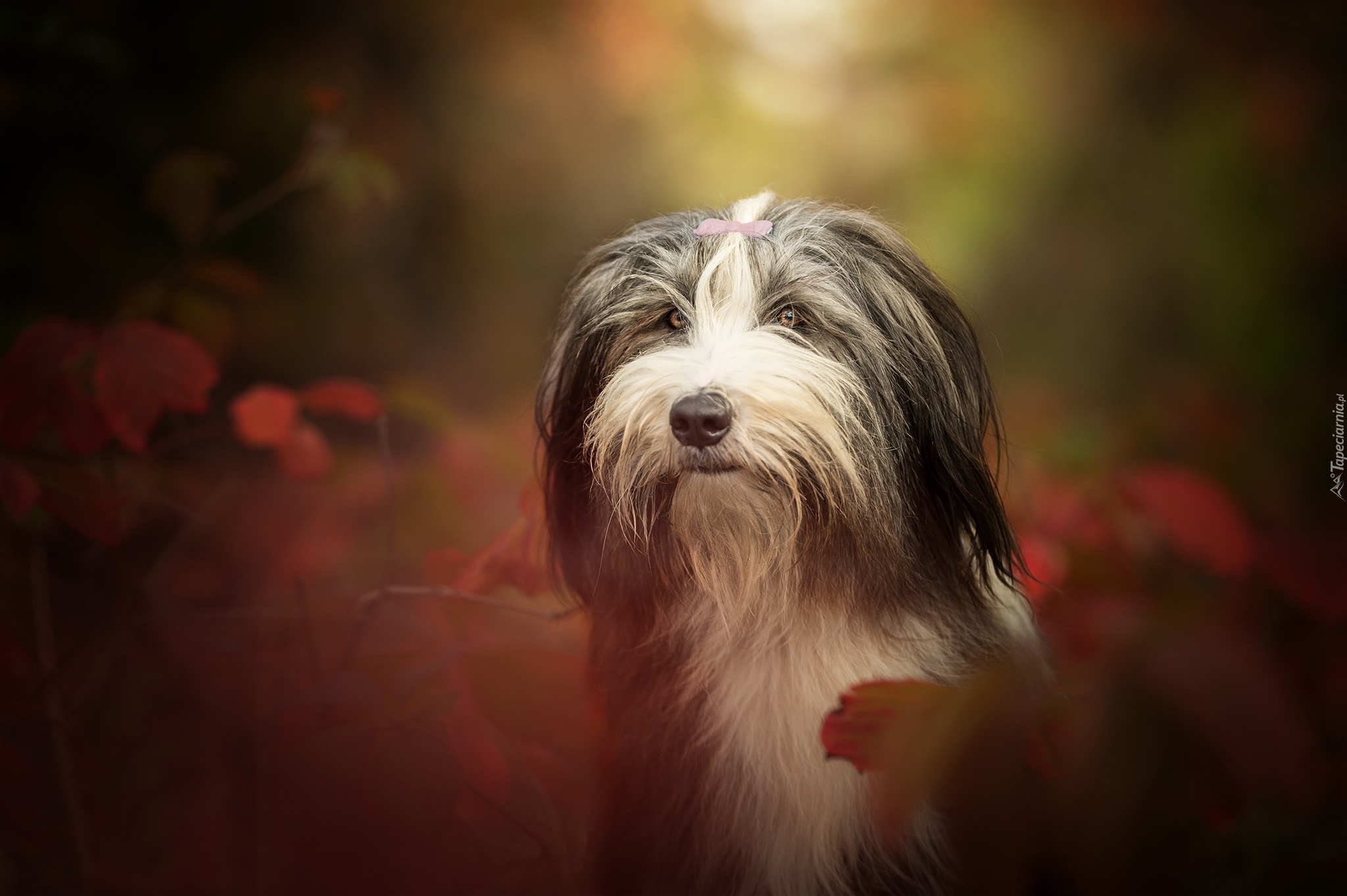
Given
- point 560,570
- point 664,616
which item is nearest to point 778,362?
point 664,616

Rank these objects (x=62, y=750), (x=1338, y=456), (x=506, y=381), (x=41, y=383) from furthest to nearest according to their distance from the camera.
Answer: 1. (x=506, y=381)
2. (x=1338, y=456)
3. (x=62, y=750)
4. (x=41, y=383)

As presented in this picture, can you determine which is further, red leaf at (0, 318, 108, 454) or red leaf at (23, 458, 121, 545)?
red leaf at (0, 318, 108, 454)

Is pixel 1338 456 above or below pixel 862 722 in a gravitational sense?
above

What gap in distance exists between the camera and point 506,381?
5.34m

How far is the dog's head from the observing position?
4.74ft

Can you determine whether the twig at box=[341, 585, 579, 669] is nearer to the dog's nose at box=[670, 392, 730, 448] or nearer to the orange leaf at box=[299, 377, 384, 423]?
the orange leaf at box=[299, 377, 384, 423]

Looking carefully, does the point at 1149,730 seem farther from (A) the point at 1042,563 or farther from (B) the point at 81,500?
(B) the point at 81,500

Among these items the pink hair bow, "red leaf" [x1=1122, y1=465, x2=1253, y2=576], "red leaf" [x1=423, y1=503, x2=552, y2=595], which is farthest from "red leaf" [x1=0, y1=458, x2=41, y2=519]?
"red leaf" [x1=1122, y1=465, x2=1253, y2=576]

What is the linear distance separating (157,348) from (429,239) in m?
3.38

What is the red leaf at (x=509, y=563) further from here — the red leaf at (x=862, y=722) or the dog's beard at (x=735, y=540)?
the red leaf at (x=862, y=722)

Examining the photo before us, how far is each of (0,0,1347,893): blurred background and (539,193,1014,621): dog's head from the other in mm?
283

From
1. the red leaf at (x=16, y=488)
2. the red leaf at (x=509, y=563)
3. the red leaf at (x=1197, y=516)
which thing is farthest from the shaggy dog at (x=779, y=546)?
the red leaf at (x=16, y=488)

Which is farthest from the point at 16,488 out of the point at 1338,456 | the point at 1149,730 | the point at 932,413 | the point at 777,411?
the point at 1338,456

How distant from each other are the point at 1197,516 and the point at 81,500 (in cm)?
241
